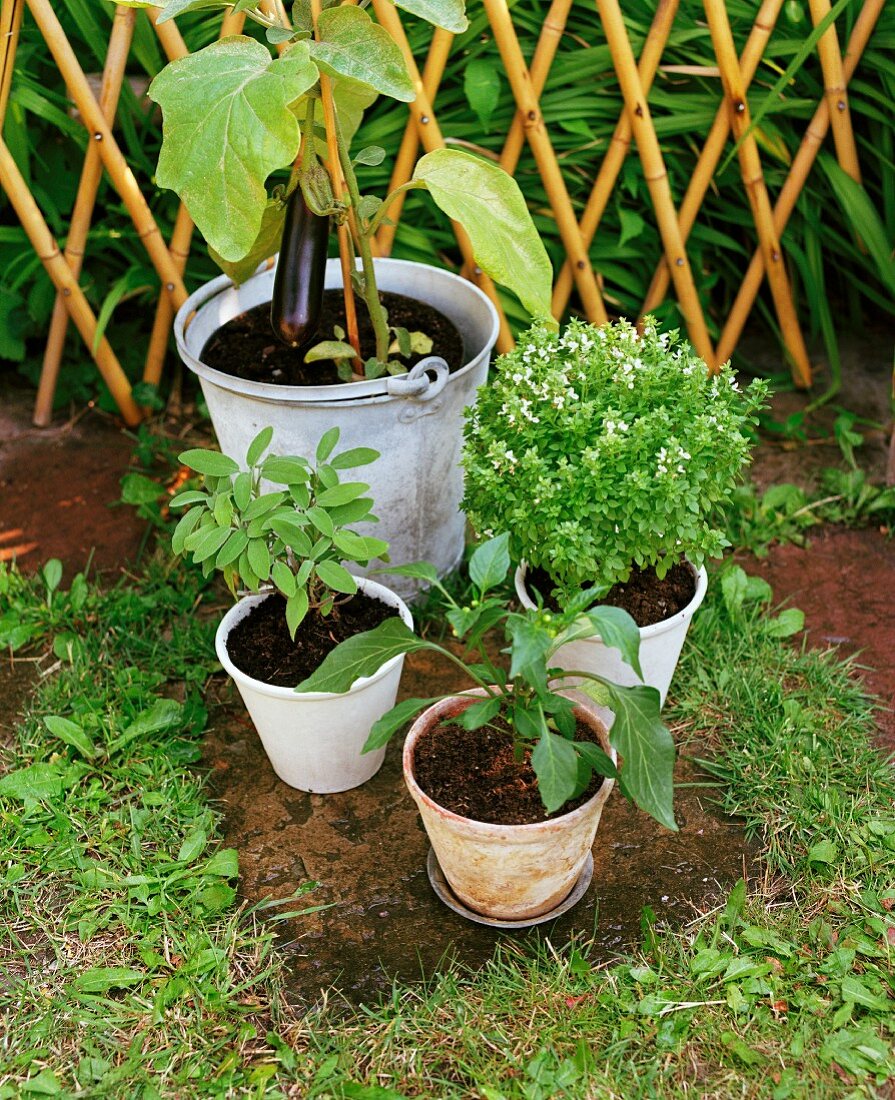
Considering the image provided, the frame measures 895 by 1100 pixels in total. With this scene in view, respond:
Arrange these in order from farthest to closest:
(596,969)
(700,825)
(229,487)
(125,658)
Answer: (125,658)
(700,825)
(229,487)
(596,969)

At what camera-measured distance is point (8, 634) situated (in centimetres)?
239

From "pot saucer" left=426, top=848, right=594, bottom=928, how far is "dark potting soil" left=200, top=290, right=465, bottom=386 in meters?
0.94

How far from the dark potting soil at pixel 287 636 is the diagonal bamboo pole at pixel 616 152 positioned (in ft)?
3.70

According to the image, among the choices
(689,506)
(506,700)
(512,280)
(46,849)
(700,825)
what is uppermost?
(512,280)

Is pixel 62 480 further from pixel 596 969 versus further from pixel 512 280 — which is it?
pixel 596 969

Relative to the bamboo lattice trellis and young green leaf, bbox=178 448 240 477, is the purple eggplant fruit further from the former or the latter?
the bamboo lattice trellis

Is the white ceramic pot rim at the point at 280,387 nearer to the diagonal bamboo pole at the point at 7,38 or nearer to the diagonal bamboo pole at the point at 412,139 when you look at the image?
the diagonal bamboo pole at the point at 412,139

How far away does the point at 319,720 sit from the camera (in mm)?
1945

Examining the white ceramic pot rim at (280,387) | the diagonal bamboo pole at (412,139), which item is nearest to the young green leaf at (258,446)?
the white ceramic pot rim at (280,387)

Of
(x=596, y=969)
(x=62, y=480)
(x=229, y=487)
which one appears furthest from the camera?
(x=62, y=480)

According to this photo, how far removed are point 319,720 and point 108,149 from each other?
1440mm

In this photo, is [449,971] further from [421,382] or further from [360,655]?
[421,382]

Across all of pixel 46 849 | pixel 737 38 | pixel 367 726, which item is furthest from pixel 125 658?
pixel 737 38

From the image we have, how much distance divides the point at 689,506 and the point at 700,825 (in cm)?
60
